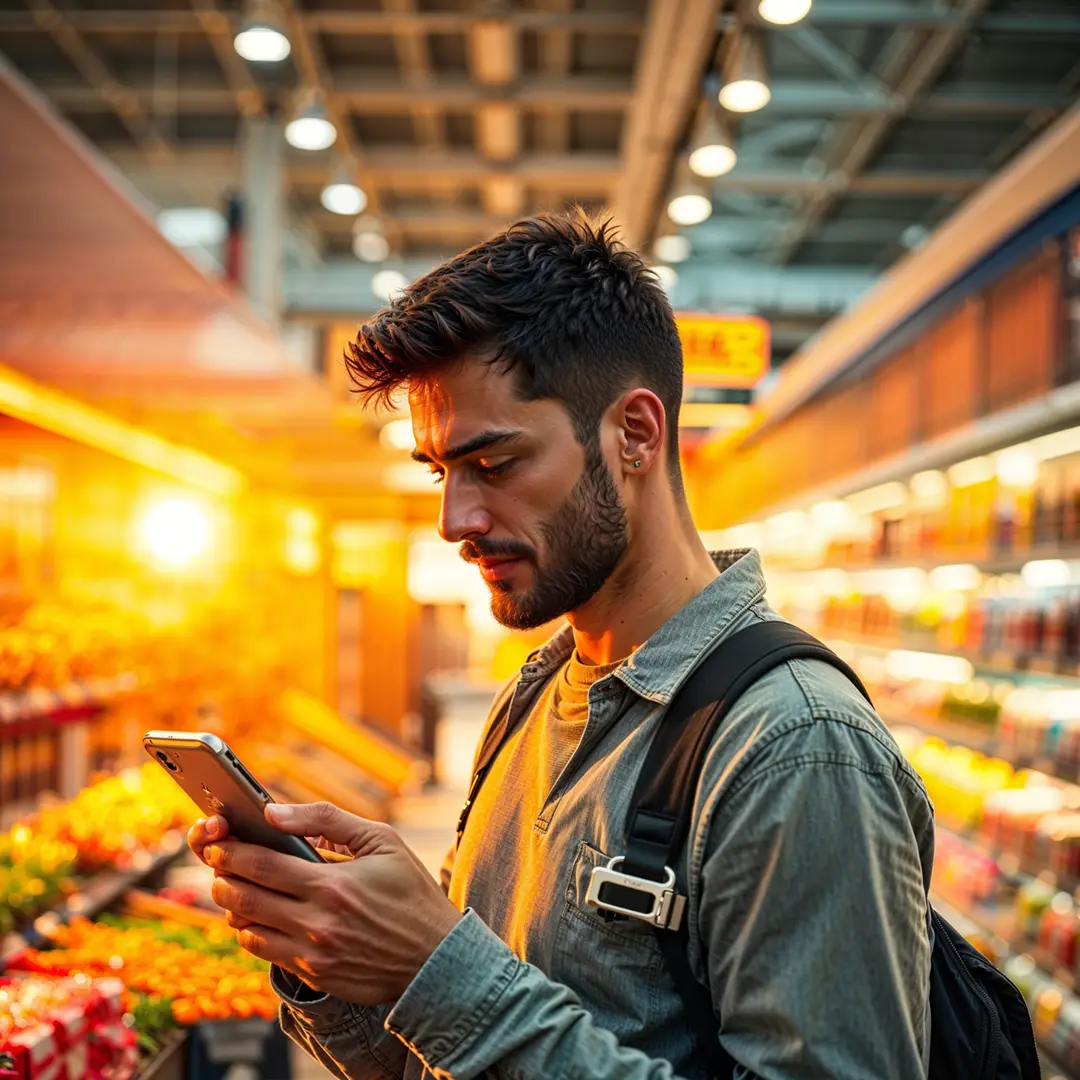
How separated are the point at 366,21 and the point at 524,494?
6401 mm

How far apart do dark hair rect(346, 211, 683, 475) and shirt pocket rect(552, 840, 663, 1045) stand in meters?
0.49

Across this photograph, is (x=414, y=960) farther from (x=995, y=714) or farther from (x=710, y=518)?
(x=710, y=518)

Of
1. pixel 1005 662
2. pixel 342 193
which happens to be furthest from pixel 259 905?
pixel 342 193

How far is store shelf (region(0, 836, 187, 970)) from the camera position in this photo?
3.52 m

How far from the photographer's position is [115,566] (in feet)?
24.2

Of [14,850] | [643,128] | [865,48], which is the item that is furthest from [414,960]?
[865,48]

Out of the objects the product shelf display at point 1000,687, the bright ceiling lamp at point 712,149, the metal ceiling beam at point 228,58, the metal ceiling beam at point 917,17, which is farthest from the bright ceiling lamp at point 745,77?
the metal ceiling beam at point 228,58

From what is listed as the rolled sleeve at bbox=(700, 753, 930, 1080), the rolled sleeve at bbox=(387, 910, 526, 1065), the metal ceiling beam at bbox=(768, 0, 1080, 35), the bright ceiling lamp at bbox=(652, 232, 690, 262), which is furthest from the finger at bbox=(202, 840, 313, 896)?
the bright ceiling lamp at bbox=(652, 232, 690, 262)

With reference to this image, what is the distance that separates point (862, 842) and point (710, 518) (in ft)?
42.3

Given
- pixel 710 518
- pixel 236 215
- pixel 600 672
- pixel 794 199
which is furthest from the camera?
pixel 710 518

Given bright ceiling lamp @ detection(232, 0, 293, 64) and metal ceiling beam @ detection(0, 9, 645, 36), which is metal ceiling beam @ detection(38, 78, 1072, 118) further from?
bright ceiling lamp @ detection(232, 0, 293, 64)

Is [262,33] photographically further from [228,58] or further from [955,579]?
[955,579]

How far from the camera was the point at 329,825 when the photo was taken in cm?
110

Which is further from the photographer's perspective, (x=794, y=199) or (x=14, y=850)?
(x=794, y=199)
